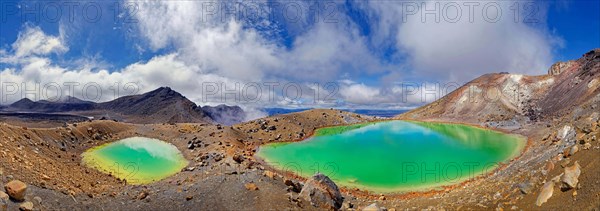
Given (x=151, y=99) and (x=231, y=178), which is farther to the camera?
(x=151, y=99)

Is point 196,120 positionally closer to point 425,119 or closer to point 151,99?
point 151,99

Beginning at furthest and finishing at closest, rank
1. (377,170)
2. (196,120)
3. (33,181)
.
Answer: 1. (196,120)
2. (377,170)
3. (33,181)

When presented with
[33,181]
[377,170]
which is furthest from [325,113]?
[33,181]

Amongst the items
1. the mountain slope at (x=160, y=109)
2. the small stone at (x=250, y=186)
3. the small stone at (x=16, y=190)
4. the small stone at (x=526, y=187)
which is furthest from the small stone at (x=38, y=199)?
the mountain slope at (x=160, y=109)

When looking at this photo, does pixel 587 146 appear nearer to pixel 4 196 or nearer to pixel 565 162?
pixel 565 162

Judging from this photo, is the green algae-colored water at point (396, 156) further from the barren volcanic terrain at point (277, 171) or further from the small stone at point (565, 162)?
the small stone at point (565, 162)
